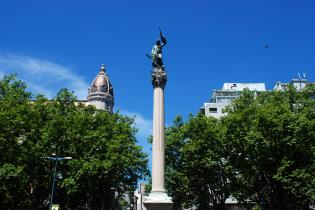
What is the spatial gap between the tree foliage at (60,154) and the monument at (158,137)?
1001 cm

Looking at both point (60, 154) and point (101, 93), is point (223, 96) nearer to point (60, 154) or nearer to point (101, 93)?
point (101, 93)

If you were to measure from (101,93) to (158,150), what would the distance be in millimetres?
79996

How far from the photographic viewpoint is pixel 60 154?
38.0m

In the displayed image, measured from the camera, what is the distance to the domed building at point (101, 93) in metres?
106

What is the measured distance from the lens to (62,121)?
38562mm

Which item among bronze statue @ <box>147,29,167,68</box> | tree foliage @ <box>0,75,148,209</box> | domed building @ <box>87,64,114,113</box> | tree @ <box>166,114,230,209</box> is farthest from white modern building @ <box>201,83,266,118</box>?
bronze statue @ <box>147,29,167,68</box>

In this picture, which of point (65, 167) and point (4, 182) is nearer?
point (4, 182)

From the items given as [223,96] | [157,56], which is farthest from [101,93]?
[157,56]

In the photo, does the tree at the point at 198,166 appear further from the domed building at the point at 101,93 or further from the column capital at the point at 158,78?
the domed building at the point at 101,93

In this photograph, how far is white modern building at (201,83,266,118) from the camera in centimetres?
8756

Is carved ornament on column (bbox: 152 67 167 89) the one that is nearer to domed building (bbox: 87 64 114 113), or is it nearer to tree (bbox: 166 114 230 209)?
tree (bbox: 166 114 230 209)

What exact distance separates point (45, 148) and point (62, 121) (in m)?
3.08

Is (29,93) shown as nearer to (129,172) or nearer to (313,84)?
(129,172)

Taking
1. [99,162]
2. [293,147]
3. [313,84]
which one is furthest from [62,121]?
[313,84]
